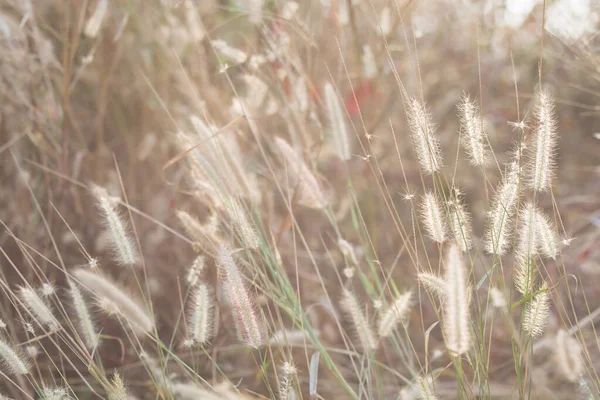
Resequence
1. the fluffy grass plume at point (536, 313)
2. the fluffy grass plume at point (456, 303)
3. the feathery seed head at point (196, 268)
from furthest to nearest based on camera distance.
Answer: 1. the feathery seed head at point (196, 268)
2. the fluffy grass plume at point (536, 313)
3. the fluffy grass plume at point (456, 303)

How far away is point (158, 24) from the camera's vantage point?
1709mm

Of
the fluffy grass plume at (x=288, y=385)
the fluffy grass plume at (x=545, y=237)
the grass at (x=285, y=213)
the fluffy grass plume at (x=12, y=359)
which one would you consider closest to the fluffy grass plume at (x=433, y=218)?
the grass at (x=285, y=213)

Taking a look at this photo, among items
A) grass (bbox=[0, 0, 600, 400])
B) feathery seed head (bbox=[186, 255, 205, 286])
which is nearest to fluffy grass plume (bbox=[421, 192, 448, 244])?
grass (bbox=[0, 0, 600, 400])

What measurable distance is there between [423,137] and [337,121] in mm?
250

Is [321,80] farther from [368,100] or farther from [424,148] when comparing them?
[424,148]

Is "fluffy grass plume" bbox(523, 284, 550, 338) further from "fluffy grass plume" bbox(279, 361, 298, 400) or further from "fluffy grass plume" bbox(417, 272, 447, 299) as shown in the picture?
"fluffy grass plume" bbox(279, 361, 298, 400)

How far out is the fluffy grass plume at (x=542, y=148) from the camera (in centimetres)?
78

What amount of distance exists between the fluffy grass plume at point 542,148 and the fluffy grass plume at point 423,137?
0.13m

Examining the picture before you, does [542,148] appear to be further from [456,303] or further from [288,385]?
[288,385]

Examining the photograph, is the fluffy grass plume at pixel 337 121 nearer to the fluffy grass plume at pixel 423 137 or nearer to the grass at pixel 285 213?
the grass at pixel 285 213

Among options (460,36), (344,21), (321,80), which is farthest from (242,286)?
(460,36)

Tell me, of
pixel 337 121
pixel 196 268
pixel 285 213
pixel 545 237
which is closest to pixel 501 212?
pixel 545 237

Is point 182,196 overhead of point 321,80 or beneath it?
beneath

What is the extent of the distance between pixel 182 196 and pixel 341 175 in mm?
547
